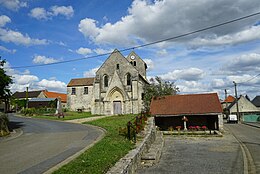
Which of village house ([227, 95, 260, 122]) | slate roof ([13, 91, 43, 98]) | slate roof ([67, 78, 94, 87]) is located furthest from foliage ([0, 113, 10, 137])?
slate roof ([13, 91, 43, 98])

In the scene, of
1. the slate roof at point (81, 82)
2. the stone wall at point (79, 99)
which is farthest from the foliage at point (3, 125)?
the slate roof at point (81, 82)

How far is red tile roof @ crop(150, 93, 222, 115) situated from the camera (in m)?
27.1

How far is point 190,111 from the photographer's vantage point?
89.3 ft

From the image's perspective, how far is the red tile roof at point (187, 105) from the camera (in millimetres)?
27092

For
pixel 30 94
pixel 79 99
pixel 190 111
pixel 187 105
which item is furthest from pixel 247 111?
pixel 30 94

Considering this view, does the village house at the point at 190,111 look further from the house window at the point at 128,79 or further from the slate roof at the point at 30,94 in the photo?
the slate roof at the point at 30,94

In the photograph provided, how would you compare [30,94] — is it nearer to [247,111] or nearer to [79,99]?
[79,99]

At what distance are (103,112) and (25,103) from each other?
32.5m

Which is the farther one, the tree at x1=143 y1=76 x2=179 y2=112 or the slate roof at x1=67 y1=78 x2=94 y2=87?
the slate roof at x1=67 y1=78 x2=94 y2=87

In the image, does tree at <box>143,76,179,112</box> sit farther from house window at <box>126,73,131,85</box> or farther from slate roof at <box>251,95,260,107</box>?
slate roof at <box>251,95,260,107</box>

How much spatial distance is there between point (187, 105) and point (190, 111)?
1.65 meters

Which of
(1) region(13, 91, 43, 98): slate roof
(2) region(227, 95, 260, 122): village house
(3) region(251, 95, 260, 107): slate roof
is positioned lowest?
(2) region(227, 95, 260, 122): village house

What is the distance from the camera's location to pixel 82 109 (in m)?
47.8

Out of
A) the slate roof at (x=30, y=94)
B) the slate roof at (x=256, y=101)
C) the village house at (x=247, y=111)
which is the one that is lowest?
the village house at (x=247, y=111)
